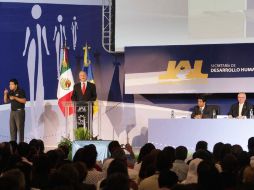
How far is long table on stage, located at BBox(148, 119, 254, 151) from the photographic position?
27.6 feet

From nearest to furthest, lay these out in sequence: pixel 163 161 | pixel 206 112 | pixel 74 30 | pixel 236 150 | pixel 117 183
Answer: pixel 117 183, pixel 163 161, pixel 236 150, pixel 206 112, pixel 74 30

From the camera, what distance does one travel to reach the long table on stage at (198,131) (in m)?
8.42

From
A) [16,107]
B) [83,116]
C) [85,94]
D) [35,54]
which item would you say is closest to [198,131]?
[83,116]

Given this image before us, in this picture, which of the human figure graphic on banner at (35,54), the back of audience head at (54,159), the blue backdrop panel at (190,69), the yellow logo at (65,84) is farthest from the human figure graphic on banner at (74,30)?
the back of audience head at (54,159)

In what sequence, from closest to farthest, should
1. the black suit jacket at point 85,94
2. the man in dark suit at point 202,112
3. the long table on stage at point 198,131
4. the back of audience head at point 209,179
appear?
the back of audience head at point 209,179
the long table on stage at point 198,131
the man in dark suit at point 202,112
the black suit jacket at point 85,94

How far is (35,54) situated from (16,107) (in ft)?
5.07

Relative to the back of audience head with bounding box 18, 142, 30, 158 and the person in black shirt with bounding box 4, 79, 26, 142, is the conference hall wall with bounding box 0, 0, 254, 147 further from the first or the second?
the back of audience head with bounding box 18, 142, 30, 158

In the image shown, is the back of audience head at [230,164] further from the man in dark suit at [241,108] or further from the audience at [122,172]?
the man in dark suit at [241,108]

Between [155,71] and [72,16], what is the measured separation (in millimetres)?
2139


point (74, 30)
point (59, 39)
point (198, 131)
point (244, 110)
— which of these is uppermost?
point (74, 30)

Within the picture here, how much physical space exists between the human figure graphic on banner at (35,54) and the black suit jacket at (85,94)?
4.68ft

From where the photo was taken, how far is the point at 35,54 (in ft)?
38.1

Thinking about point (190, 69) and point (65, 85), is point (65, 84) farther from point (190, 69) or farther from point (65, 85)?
point (190, 69)

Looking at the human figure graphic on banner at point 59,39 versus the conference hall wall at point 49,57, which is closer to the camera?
the conference hall wall at point 49,57
